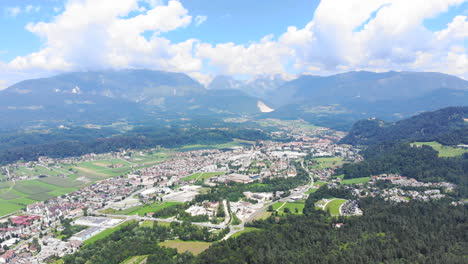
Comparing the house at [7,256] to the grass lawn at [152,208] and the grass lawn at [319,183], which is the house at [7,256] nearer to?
the grass lawn at [152,208]

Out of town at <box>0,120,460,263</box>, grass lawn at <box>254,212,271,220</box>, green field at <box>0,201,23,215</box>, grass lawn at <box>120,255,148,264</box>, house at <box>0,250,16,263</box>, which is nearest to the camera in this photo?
grass lawn at <box>120,255,148,264</box>

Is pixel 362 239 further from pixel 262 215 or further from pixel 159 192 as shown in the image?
pixel 159 192

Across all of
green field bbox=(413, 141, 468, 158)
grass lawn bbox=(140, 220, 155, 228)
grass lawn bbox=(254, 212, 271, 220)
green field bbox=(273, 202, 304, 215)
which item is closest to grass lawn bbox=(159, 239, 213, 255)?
grass lawn bbox=(140, 220, 155, 228)

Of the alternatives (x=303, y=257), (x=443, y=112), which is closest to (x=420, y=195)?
(x=303, y=257)

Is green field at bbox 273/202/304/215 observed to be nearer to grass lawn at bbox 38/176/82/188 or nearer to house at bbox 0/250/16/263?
house at bbox 0/250/16/263

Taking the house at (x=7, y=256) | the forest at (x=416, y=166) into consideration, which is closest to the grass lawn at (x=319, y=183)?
the forest at (x=416, y=166)

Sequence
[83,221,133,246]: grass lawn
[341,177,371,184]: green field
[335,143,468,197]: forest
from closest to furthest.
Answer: [83,221,133,246]: grass lawn
[335,143,468,197]: forest
[341,177,371,184]: green field

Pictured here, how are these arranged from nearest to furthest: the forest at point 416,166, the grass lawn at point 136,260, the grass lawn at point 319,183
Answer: the grass lawn at point 136,260, the forest at point 416,166, the grass lawn at point 319,183
